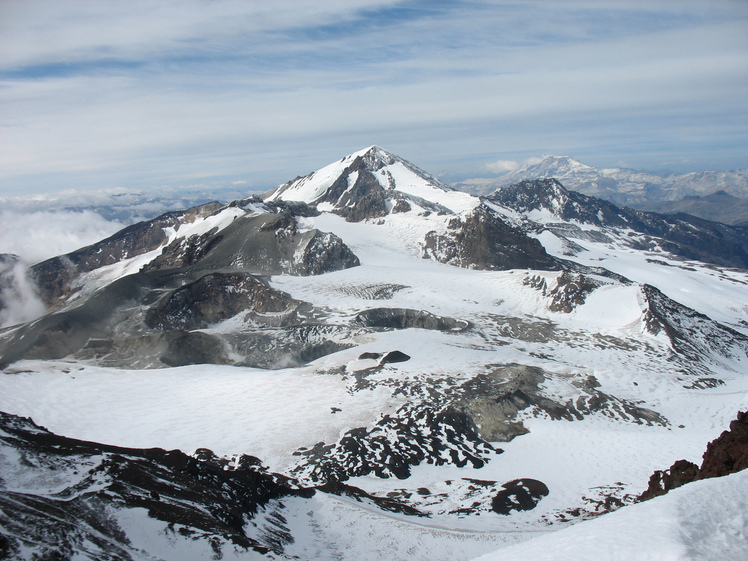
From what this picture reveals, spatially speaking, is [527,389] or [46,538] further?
[527,389]

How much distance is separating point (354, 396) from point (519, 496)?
16889mm

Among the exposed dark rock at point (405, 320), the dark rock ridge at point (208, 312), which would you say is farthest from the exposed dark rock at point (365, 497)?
the exposed dark rock at point (405, 320)

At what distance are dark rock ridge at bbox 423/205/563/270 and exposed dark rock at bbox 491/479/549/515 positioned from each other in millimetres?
69810

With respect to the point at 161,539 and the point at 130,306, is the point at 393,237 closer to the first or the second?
the point at 130,306

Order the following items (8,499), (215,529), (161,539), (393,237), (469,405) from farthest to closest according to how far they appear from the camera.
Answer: (393,237), (469,405), (215,529), (161,539), (8,499)

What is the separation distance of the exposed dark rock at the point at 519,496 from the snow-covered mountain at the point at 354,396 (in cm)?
13

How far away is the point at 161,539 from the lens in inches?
613

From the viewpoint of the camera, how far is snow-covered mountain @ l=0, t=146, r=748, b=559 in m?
20.7

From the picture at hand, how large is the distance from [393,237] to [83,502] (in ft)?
304

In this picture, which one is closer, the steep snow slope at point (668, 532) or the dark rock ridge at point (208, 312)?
the steep snow slope at point (668, 532)

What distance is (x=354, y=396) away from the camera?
130ft

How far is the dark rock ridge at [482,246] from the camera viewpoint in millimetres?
97375

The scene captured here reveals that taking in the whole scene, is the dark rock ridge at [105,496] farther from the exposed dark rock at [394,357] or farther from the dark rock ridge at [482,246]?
the dark rock ridge at [482,246]

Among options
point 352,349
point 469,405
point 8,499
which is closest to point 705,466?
point 469,405
